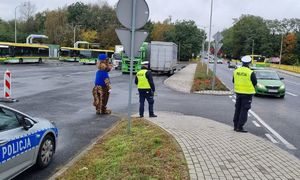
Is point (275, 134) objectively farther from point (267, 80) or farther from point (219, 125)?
point (267, 80)

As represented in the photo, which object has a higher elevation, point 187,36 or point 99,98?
point 187,36

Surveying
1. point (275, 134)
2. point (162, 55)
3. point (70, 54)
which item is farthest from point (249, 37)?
point (275, 134)

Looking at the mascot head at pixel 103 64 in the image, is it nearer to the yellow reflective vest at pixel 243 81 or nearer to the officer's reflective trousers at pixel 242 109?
the yellow reflective vest at pixel 243 81

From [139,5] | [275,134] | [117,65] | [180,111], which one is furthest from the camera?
[117,65]

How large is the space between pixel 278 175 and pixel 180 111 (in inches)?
284

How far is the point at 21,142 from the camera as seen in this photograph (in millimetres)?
5215

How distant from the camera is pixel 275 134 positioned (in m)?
9.02

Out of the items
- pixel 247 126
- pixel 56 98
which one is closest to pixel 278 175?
pixel 247 126

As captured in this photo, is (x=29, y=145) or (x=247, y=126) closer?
(x=29, y=145)

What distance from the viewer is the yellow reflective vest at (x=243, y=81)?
8797mm

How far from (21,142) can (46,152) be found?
39.3 inches

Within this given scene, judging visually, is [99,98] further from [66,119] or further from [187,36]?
[187,36]

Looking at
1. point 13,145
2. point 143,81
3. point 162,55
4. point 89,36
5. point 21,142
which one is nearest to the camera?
point 13,145

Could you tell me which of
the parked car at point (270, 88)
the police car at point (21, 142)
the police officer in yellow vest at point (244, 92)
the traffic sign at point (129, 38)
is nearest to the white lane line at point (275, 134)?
the police officer in yellow vest at point (244, 92)
